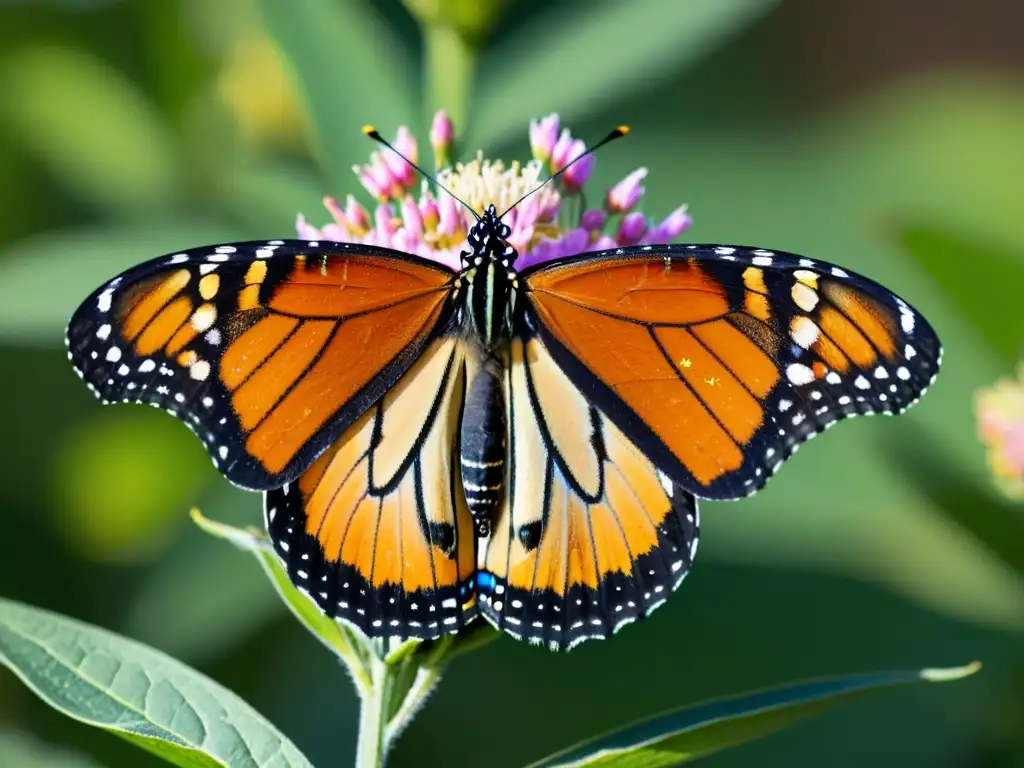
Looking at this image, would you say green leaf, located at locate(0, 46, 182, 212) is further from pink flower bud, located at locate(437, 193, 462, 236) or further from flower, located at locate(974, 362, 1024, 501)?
flower, located at locate(974, 362, 1024, 501)

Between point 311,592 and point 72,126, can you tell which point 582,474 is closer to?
point 311,592

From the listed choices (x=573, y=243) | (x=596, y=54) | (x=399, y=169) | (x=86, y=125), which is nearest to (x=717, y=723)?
(x=573, y=243)

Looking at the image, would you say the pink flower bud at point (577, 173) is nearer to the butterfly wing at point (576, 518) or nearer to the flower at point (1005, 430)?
the butterfly wing at point (576, 518)

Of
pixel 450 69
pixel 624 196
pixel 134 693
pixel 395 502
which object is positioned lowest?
pixel 134 693

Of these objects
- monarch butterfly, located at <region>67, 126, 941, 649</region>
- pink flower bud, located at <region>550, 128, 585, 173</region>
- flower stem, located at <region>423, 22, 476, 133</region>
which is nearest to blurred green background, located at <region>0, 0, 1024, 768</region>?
flower stem, located at <region>423, 22, 476, 133</region>

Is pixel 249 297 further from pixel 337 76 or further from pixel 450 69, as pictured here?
pixel 450 69

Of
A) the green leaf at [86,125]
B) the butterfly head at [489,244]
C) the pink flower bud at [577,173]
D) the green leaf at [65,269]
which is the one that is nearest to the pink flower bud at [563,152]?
the pink flower bud at [577,173]
